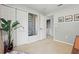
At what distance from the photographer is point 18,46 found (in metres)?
1.64

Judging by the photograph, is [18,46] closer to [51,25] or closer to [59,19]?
[51,25]

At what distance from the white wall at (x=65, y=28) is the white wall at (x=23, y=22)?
233 mm

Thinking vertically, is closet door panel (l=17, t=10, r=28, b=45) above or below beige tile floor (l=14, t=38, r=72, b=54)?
above

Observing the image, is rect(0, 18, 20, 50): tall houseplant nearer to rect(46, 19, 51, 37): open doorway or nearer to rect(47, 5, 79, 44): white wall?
rect(46, 19, 51, 37): open doorway

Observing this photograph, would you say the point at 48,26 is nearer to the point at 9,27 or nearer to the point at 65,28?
the point at 65,28

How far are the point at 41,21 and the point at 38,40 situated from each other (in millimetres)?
362

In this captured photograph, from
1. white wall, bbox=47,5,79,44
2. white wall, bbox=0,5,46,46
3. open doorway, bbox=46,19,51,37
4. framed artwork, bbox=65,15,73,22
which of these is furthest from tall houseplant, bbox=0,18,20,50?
framed artwork, bbox=65,15,73,22

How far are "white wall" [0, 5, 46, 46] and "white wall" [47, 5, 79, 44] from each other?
0.77 feet

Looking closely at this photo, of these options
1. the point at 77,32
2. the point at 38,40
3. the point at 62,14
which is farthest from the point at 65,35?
the point at 38,40

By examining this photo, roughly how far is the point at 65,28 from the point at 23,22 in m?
0.76

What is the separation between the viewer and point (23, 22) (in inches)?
63.1

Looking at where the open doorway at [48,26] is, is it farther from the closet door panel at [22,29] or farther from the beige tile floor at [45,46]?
the closet door panel at [22,29]

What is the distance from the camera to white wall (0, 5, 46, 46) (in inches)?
60.1

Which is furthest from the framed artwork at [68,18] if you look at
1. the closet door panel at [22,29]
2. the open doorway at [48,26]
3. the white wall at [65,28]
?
the closet door panel at [22,29]
